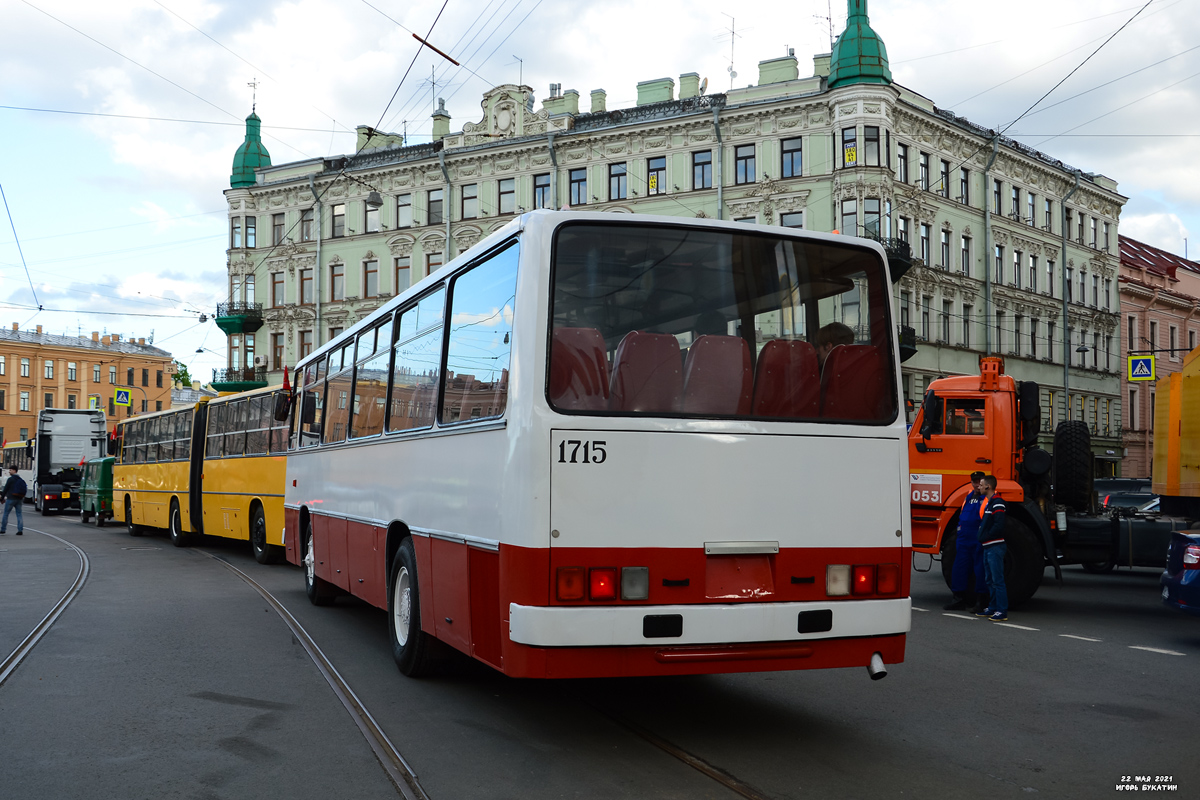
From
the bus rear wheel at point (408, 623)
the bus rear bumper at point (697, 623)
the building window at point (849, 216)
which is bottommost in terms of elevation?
the bus rear wheel at point (408, 623)

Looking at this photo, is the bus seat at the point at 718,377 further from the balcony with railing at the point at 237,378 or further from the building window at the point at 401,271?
the balcony with railing at the point at 237,378

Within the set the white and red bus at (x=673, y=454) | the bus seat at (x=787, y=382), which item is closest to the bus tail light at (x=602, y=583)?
the white and red bus at (x=673, y=454)

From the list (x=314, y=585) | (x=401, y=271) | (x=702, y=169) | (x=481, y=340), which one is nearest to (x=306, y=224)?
(x=401, y=271)

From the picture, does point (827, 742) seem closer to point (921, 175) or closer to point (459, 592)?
point (459, 592)

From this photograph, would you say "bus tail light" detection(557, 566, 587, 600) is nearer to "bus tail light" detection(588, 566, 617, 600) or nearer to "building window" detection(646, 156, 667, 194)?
"bus tail light" detection(588, 566, 617, 600)

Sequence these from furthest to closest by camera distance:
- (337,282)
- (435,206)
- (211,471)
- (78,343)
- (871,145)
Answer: (78,343) < (337,282) < (435,206) < (871,145) < (211,471)

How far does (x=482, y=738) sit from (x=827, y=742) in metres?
1.93

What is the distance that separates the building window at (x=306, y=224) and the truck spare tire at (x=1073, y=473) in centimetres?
4373

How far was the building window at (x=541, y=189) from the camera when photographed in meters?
45.3

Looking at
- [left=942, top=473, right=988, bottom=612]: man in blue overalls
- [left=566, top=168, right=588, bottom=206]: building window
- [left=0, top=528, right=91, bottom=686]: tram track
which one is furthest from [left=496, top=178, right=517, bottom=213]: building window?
[left=942, top=473, right=988, bottom=612]: man in blue overalls

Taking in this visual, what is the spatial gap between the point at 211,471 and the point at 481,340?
1608cm

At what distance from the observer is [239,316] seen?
→ 5316 cm

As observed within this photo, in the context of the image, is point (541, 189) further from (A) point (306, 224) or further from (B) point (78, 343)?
(B) point (78, 343)

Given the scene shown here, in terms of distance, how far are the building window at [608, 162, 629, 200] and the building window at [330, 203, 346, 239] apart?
45.5 ft
